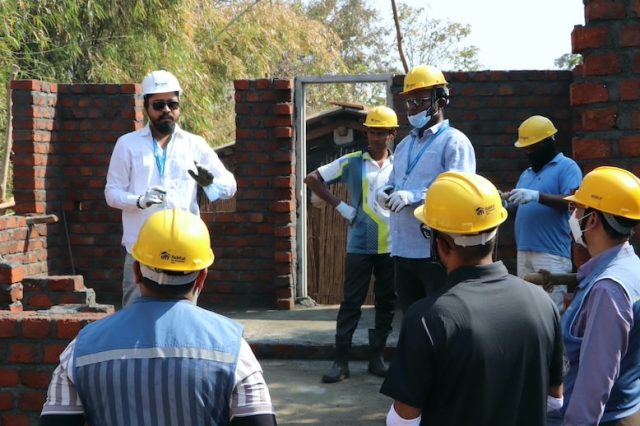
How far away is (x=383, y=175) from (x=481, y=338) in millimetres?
4349

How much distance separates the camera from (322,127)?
489 inches

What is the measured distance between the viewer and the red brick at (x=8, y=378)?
16.2 feet

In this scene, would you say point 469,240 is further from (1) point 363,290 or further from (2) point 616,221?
(1) point 363,290

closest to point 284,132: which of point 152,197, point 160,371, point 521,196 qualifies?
point 521,196

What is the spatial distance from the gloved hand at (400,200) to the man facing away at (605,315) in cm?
201

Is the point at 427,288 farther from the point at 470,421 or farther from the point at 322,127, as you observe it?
the point at 322,127

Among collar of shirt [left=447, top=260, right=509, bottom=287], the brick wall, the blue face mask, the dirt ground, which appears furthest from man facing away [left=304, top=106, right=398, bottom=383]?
collar of shirt [left=447, top=260, right=509, bottom=287]

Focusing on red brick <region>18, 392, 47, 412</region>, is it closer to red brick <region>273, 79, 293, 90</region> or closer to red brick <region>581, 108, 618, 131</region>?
red brick <region>581, 108, 618, 131</region>

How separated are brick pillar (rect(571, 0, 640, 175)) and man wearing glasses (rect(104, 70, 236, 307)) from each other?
2203mm

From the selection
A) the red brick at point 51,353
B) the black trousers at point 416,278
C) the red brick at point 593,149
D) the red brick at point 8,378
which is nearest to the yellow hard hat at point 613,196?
the red brick at point 593,149

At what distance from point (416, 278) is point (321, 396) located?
142 cm

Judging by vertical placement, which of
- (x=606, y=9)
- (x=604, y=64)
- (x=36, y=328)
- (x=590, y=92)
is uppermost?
(x=606, y=9)

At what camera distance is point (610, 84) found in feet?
16.3

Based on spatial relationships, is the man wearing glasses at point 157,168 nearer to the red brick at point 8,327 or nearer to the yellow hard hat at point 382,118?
the red brick at point 8,327
